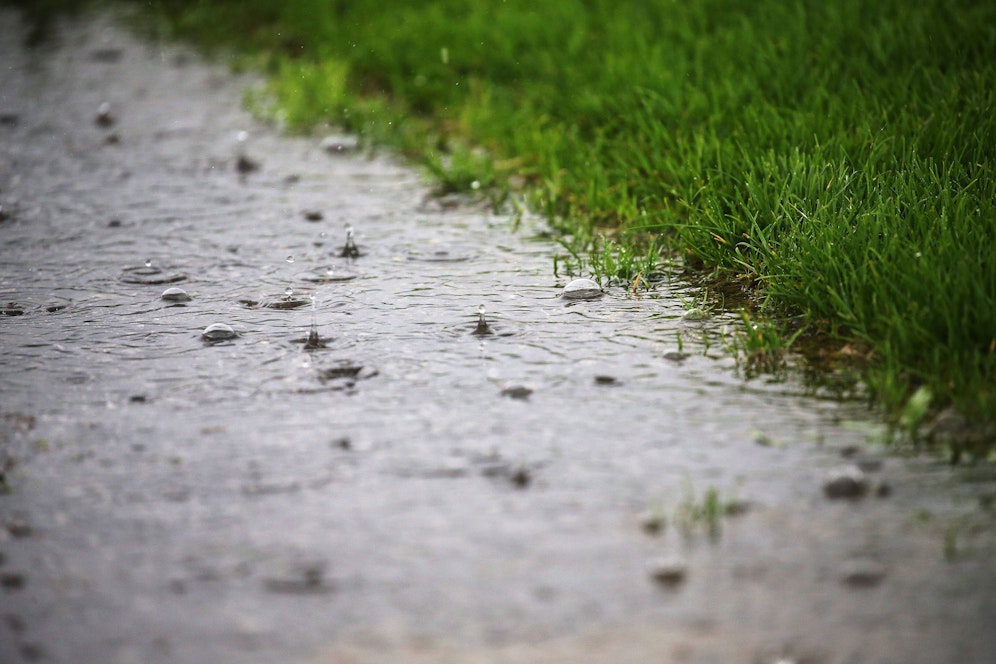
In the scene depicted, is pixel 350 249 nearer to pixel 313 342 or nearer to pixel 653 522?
pixel 313 342

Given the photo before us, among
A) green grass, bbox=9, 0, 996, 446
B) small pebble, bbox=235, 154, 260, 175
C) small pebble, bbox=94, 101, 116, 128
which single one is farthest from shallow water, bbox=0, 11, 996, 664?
small pebble, bbox=94, 101, 116, 128

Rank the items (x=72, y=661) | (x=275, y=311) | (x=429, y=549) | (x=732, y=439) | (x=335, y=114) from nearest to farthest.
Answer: (x=72, y=661) → (x=429, y=549) → (x=732, y=439) → (x=275, y=311) → (x=335, y=114)

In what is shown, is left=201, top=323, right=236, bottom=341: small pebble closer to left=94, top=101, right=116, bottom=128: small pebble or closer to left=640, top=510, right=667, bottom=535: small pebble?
left=640, top=510, right=667, bottom=535: small pebble

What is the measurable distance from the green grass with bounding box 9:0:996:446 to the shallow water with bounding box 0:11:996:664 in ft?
1.11

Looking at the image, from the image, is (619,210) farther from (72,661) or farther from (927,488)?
(72,661)

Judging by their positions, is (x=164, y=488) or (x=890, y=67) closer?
(x=164, y=488)

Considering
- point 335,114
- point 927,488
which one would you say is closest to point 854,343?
point 927,488

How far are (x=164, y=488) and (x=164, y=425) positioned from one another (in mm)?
372

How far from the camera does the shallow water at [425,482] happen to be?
202cm

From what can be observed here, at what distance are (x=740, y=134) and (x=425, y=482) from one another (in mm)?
2751

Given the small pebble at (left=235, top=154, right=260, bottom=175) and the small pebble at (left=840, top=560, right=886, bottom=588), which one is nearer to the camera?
the small pebble at (left=840, top=560, right=886, bottom=588)

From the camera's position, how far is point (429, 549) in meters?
2.28

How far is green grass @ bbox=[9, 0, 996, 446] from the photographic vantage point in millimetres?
3219

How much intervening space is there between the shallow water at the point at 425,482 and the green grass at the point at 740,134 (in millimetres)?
338
